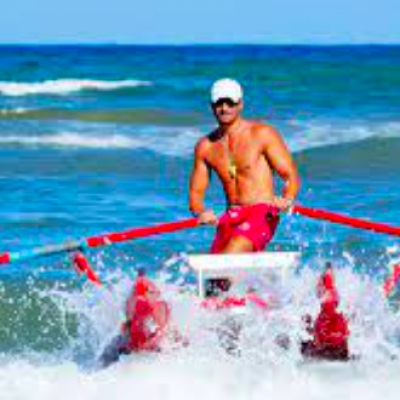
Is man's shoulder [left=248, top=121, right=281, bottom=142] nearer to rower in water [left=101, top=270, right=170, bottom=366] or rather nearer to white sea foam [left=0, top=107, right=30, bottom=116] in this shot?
rower in water [left=101, top=270, right=170, bottom=366]

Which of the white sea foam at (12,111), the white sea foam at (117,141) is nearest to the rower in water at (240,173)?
the white sea foam at (117,141)

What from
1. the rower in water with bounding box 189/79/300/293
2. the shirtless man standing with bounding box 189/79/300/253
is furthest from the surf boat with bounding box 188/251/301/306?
the shirtless man standing with bounding box 189/79/300/253

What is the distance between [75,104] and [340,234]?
30.7 meters

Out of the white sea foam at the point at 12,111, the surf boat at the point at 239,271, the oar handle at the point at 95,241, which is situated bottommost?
the surf boat at the point at 239,271

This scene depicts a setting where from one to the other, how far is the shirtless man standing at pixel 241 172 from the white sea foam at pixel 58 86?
1732 inches

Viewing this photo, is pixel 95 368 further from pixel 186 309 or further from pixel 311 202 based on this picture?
pixel 311 202

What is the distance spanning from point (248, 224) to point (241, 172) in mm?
439

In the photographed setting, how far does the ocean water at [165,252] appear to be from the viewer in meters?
9.87

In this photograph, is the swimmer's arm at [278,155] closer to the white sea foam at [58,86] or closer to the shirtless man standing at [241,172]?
the shirtless man standing at [241,172]

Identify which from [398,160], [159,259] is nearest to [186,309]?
[159,259]

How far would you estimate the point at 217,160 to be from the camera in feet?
34.3

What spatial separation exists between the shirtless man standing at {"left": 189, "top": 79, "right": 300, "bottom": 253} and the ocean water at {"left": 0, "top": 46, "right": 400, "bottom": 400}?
17.0 inches

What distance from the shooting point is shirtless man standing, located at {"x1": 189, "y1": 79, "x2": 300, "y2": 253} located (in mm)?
10109

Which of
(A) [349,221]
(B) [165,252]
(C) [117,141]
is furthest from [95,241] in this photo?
(C) [117,141]
